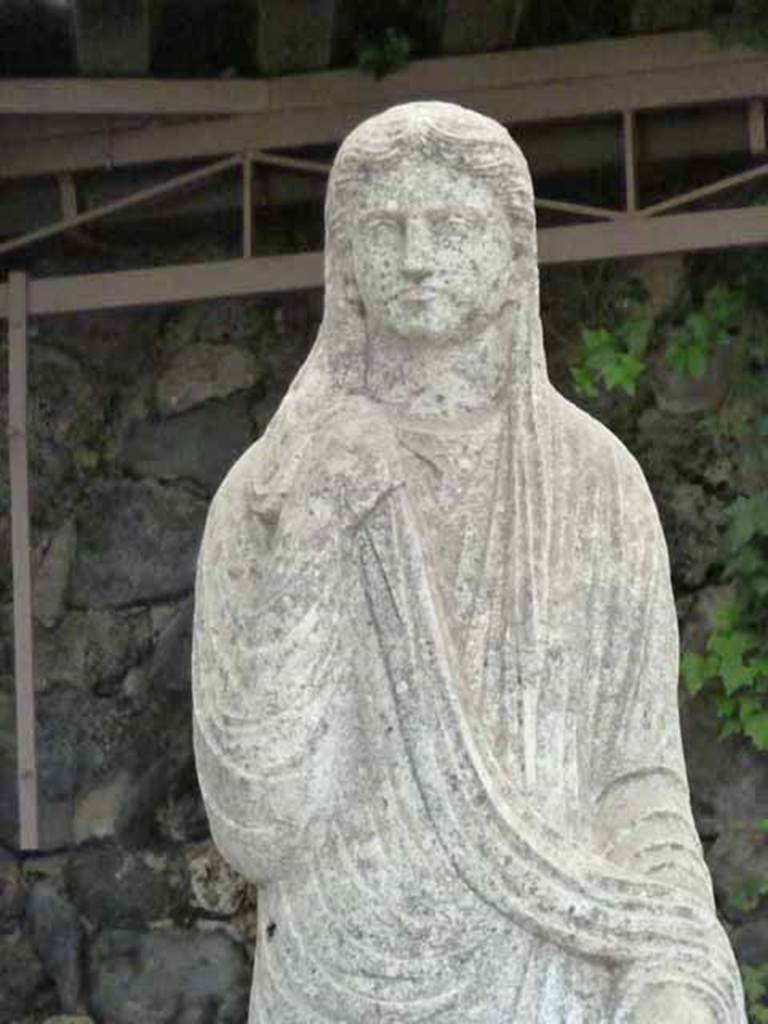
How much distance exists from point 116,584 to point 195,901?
0.86m

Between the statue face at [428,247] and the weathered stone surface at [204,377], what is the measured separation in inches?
146

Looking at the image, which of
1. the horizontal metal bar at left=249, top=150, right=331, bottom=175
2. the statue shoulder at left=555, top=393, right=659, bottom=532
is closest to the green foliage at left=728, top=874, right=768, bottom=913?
the horizontal metal bar at left=249, top=150, right=331, bottom=175

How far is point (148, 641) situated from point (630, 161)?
1.72 metres

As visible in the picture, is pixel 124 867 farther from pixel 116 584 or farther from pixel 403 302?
pixel 403 302

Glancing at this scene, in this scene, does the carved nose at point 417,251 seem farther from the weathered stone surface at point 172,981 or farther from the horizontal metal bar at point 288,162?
the weathered stone surface at point 172,981

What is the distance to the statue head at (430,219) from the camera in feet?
18.9

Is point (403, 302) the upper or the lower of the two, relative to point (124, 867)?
upper

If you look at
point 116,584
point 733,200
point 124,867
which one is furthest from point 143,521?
point 733,200

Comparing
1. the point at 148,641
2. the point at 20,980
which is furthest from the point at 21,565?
the point at 20,980

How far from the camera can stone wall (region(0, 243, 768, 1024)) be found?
9109mm

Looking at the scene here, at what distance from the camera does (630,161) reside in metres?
8.99

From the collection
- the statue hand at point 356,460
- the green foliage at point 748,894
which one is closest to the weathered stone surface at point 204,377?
the green foliage at point 748,894

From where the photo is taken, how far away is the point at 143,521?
373 inches

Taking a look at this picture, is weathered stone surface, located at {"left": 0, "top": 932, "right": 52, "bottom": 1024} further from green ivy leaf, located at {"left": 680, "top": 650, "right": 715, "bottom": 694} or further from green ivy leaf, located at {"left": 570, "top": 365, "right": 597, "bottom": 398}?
green ivy leaf, located at {"left": 570, "top": 365, "right": 597, "bottom": 398}
